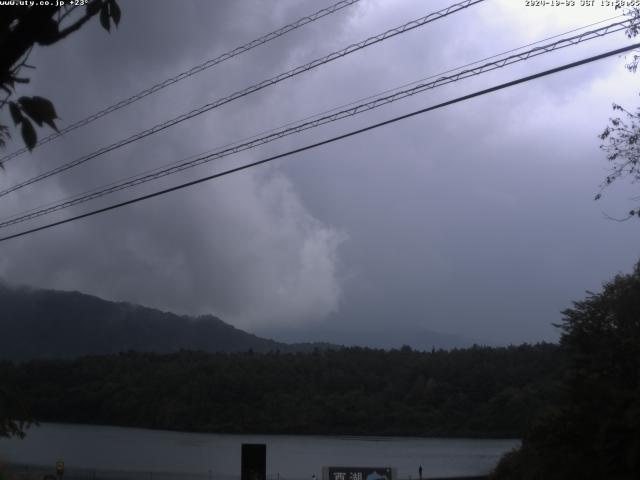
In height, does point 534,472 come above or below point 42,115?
below

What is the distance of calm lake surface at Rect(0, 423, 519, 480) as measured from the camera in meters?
61.8

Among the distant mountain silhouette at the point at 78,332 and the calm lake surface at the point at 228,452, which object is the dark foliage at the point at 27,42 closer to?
the calm lake surface at the point at 228,452

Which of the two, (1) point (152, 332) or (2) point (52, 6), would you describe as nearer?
(2) point (52, 6)

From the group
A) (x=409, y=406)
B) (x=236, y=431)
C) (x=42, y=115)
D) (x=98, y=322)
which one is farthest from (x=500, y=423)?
(x=98, y=322)

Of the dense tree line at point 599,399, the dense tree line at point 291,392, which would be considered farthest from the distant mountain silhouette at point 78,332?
the dense tree line at point 599,399

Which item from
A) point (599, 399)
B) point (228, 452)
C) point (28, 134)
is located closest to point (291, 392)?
point (228, 452)

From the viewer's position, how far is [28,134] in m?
4.34

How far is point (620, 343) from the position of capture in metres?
21.6

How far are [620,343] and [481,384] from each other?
190 ft

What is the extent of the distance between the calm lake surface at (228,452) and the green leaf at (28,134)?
5199 cm

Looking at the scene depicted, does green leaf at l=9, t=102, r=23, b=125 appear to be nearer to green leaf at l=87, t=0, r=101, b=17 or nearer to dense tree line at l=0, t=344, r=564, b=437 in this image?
green leaf at l=87, t=0, r=101, b=17

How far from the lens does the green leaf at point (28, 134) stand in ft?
14.2

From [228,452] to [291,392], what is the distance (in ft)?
87.2

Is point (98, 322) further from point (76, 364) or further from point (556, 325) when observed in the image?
point (556, 325)
